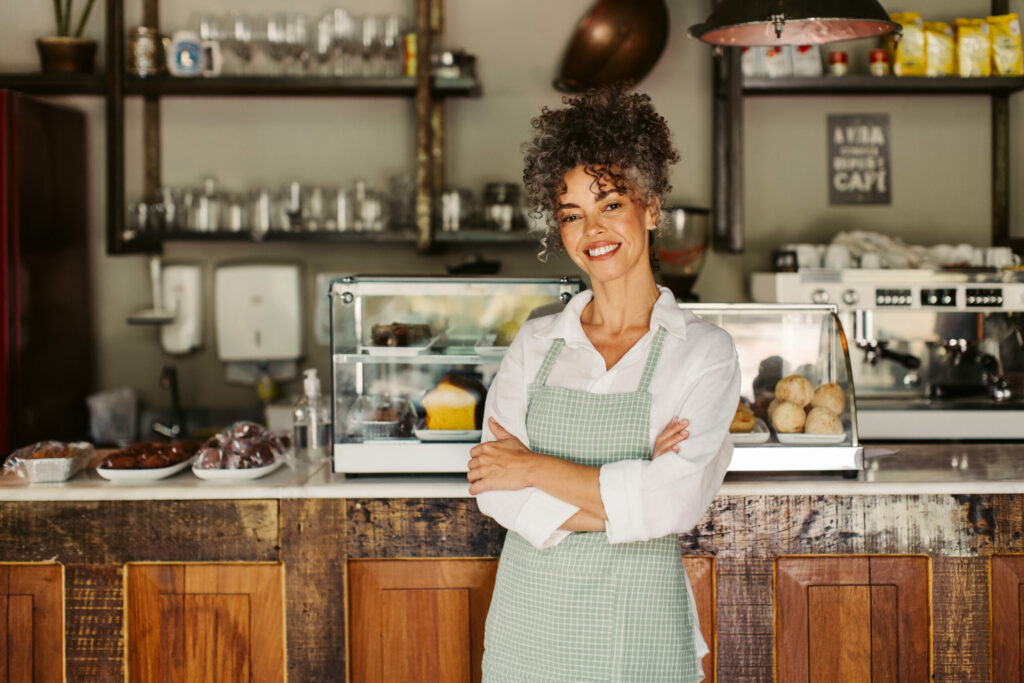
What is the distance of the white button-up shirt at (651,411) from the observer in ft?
5.25

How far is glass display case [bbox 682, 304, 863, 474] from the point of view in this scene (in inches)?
88.1

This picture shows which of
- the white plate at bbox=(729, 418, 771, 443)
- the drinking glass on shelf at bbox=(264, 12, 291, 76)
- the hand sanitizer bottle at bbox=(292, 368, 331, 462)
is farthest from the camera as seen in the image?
the drinking glass on shelf at bbox=(264, 12, 291, 76)

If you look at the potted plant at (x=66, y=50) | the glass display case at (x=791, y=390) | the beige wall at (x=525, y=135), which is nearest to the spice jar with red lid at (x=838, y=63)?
the beige wall at (x=525, y=135)

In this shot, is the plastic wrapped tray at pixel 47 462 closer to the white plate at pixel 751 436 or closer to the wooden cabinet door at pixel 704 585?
the wooden cabinet door at pixel 704 585

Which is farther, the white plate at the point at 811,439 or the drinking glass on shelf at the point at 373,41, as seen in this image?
the drinking glass on shelf at the point at 373,41

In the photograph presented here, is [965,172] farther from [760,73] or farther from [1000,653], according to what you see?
[1000,653]

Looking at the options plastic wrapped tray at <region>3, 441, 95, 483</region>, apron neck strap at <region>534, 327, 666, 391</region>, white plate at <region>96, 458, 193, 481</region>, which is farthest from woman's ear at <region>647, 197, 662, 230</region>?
plastic wrapped tray at <region>3, 441, 95, 483</region>

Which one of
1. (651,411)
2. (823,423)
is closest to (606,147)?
(651,411)

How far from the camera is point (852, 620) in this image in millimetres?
2162

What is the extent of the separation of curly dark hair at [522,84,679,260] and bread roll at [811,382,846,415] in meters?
0.81

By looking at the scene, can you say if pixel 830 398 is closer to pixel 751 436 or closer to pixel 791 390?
pixel 791 390

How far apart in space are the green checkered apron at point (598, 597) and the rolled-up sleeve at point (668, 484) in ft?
0.31

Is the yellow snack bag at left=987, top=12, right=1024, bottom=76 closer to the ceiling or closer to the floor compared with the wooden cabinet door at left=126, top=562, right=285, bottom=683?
closer to the ceiling

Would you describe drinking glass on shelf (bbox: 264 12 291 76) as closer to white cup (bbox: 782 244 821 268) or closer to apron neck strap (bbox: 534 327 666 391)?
white cup (bbox: 782 244 821 268)
